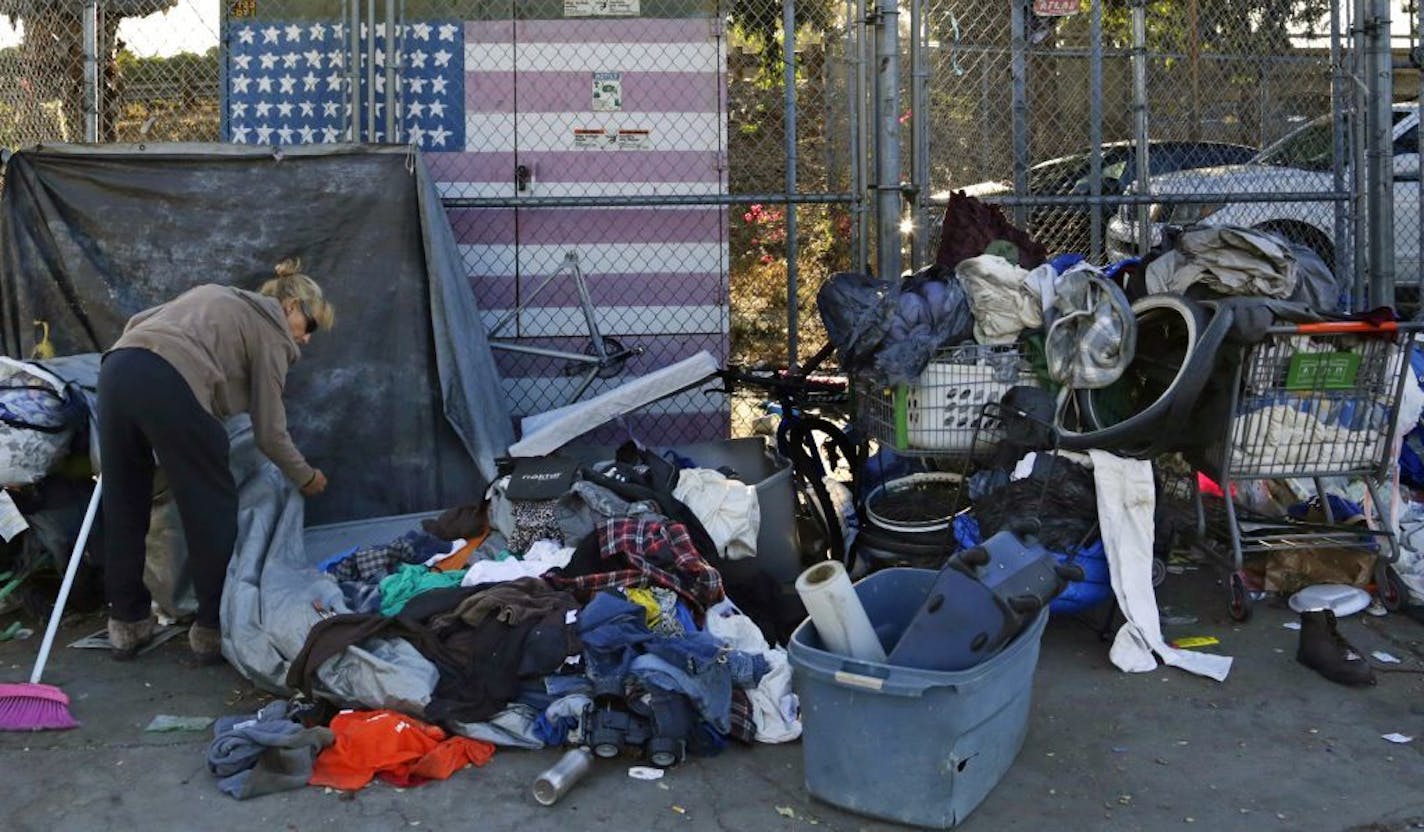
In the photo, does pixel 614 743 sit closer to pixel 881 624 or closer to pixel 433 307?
pixel 881 624

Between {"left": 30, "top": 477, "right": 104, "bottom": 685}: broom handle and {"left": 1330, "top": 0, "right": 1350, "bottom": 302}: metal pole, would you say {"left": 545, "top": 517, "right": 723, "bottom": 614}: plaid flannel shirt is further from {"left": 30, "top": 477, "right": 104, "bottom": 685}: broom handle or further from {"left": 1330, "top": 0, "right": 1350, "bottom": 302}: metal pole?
{"left": 1330, "top": 0, "right": 1350, "bottom": 302}: metal pole

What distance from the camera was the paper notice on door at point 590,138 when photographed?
6992 millimetres

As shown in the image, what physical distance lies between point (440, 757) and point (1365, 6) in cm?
628

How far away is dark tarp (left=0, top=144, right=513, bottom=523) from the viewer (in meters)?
6.07

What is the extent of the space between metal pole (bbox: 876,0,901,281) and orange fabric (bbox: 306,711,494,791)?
3.24 metres

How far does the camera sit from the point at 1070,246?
35.3 ft

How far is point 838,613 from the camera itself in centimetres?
383

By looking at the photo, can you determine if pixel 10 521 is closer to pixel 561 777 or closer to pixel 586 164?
pixel 561 777

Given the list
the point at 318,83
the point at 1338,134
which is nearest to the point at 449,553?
the point at 318,83

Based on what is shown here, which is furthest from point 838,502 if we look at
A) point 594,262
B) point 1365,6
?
point 1365,6

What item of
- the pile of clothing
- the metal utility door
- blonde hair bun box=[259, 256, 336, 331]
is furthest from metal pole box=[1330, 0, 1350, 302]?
blonde hair bun box=[259, 256, 336, 331]

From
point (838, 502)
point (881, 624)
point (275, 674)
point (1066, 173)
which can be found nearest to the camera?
→ point (881, 624)

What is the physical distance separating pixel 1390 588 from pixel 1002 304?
201cm

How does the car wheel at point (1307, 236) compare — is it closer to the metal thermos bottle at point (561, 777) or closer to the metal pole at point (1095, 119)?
the metal pole at point (1095, 119)
